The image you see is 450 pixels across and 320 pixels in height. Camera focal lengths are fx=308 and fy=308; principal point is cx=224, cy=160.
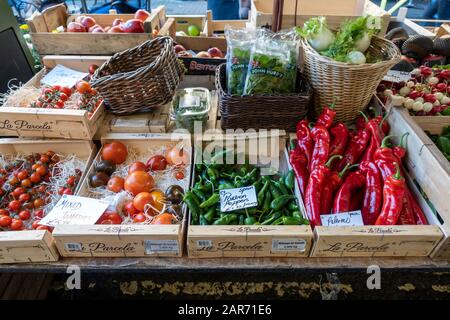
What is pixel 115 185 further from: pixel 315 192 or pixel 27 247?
pixel 315 192

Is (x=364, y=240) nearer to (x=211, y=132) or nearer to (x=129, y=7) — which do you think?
(x=211, y=132)

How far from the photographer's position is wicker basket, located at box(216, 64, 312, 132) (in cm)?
156

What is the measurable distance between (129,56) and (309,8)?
147cm

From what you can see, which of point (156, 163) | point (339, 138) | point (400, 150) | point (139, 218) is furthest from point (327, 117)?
point (139, 218)

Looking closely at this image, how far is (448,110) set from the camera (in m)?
1.83

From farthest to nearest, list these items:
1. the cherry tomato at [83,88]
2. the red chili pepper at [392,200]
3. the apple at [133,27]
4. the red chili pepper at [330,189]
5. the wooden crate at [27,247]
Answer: the apple at [133,27]
the cherry tomato at [83,88]
the red chili pepper at [330,189]
the red chili pepper at [392,200]
the wooden crate at [27,247]

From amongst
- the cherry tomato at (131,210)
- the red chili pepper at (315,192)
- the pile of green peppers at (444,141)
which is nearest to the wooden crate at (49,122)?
the cherry tomato at (131,210)

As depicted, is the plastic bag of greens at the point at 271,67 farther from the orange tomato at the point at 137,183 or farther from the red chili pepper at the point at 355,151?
the orange tomato at the point at 137,183

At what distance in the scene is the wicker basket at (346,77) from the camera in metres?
1.49

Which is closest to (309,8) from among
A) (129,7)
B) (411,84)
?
(411,84)

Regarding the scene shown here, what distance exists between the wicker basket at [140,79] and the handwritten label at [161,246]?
2.68 feet

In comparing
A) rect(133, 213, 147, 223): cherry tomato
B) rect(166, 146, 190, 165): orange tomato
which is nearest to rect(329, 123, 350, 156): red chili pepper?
rect(166, 146, 190, 165): orange tomato

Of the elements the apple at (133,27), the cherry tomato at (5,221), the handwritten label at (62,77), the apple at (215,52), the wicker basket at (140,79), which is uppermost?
the apple at (133,27)

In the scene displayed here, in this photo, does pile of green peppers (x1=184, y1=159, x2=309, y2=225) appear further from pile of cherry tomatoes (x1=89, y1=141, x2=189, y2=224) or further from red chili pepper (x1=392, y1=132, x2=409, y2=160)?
red chili pepper (x1=392, y1=132, x2=409, y2=160)
